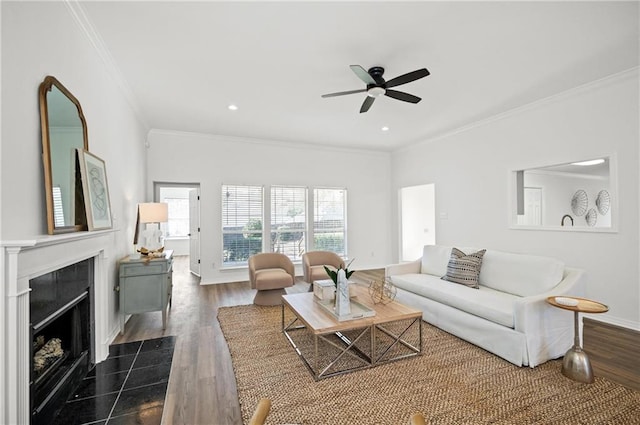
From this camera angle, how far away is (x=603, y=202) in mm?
3756

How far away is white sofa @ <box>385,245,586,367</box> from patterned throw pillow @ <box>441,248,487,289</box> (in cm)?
8

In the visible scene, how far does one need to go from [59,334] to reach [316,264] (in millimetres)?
3338

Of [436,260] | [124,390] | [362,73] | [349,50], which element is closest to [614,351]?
[436,260]

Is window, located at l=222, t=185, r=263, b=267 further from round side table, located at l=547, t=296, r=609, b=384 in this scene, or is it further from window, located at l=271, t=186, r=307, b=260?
round side table, located at l=547, t=296, r=609, b=384

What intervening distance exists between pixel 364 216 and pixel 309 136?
2431 mm

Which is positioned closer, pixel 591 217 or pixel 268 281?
pixel 591 217

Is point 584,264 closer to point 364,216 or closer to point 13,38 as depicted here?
point 364,216

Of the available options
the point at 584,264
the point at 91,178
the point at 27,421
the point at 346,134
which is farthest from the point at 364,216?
the point at 27,421

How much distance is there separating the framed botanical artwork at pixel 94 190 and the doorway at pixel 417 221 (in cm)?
627

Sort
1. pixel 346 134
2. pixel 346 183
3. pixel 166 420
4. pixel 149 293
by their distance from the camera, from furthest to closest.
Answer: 1. pixel 346 183
2. pixel 346 134
3. pixel 149 293
4. pixel 166 420

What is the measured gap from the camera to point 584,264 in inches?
144

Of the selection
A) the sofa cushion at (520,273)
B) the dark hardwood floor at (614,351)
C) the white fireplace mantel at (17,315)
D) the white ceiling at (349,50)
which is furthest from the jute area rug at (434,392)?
the white ceiling at (349,50)

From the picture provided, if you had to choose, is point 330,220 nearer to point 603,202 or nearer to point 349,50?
point 349,50

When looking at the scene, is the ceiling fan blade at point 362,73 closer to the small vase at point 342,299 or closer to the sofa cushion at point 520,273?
the small vase at point 342,299
